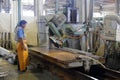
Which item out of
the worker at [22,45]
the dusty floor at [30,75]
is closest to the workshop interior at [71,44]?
the dusty floor at [30,75]

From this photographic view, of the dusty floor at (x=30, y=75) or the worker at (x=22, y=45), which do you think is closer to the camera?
the dusty floor at (x=30, y=75)

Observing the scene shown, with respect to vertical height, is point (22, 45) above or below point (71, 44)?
above

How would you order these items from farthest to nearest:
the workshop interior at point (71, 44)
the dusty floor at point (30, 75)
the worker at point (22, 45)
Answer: the worker at point (22, 45), the dusty floor at point (30, 75), the workshop interior at point (71, 44)

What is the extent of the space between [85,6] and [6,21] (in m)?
4.58

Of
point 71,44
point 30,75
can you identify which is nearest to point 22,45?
point 30,75

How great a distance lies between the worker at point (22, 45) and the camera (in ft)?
17.9

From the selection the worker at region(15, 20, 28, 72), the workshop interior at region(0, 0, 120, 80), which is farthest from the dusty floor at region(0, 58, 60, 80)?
the worker at region(15, 20, 28, 72)

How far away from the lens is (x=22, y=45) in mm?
5527

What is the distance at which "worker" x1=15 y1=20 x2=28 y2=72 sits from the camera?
214 inches

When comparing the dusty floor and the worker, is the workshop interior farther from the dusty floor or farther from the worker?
the worker

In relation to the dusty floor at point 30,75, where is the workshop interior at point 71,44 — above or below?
above

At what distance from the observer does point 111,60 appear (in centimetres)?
479

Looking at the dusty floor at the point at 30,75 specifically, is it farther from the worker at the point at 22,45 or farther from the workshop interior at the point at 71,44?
the worker at the point at 22,45

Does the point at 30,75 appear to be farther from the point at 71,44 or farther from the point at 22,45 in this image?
the point at 71,44
